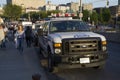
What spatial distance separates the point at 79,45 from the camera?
12.5 m

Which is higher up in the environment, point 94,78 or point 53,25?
point 53,25

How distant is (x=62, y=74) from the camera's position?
1286 centimetres

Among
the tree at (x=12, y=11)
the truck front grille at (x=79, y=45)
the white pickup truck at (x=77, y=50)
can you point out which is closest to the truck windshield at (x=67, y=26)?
the white pickup truck at (x=77, y=50)

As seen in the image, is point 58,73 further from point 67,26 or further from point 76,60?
point 67,26

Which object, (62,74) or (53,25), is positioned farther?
(53,25)

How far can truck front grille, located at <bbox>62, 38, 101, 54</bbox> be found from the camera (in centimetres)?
1249

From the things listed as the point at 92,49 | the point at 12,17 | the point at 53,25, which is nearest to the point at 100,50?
the point at 92,49

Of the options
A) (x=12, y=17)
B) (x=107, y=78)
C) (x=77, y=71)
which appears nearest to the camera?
(x=107, y=78)

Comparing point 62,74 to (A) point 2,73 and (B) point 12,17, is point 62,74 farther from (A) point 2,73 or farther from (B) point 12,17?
(B) point 12,17

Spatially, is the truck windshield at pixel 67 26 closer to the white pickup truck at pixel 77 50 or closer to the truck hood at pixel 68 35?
the truck hood at pixel 68 35

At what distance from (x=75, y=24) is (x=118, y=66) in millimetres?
2392

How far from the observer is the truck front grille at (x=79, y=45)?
12492 millimetres

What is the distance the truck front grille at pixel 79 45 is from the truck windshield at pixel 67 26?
51.3 inches

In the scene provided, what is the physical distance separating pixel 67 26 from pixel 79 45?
1.73 metres
